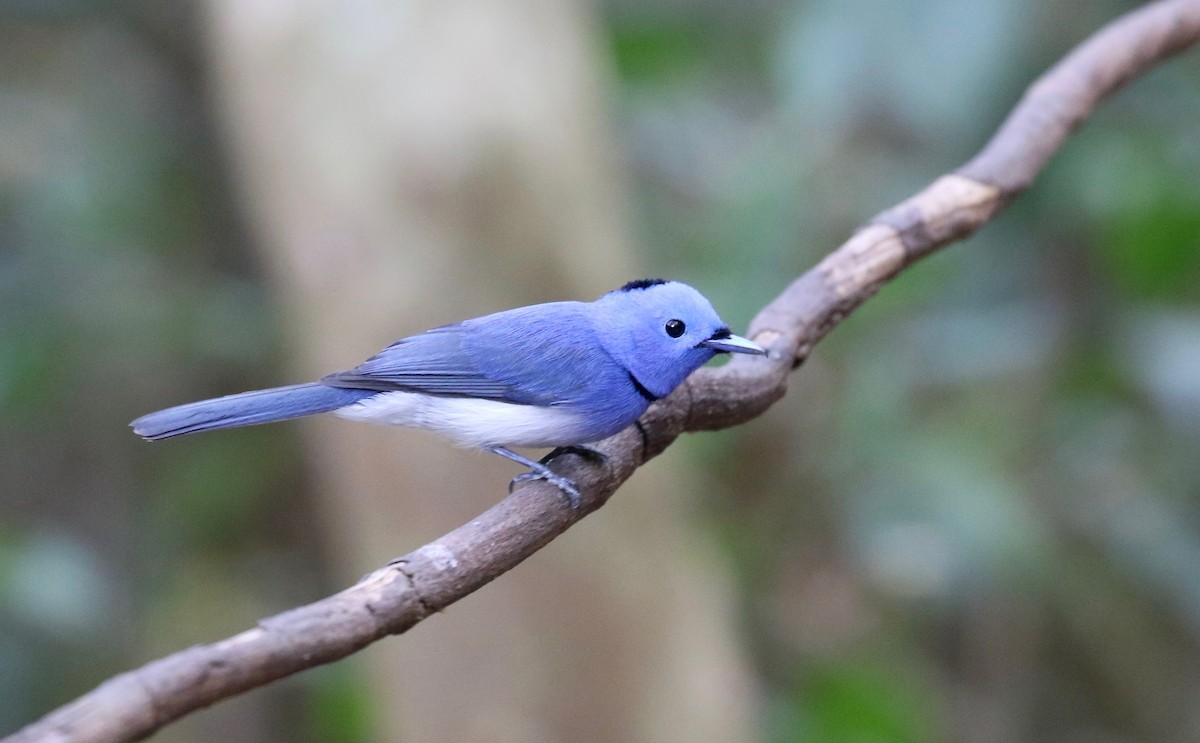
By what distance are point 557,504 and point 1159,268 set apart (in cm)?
299

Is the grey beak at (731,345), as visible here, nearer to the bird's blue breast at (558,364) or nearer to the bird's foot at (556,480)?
the bird's blue breast at (558,364)

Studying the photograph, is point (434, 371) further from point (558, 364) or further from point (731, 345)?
point (731, 345)

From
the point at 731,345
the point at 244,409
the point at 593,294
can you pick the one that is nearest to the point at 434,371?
the point at 244,409

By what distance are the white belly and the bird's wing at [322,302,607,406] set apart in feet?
0.08

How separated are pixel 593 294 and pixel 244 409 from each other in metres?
2.06

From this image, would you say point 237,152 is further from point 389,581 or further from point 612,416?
point 389,581

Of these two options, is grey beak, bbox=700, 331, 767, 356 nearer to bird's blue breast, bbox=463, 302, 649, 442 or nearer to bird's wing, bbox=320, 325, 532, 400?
bird's blue breast, bbox=463, 302, 649, 442

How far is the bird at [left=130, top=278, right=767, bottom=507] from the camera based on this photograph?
2363 millimetres

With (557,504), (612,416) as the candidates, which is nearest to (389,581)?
(557,504)

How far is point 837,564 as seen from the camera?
493 centimetres

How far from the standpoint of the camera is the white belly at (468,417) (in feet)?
7.87

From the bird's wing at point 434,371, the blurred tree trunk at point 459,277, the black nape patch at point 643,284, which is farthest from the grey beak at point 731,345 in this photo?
the blurred tree trunk at point 459,277

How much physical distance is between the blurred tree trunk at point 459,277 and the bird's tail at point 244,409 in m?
1.58

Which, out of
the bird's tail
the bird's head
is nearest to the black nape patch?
the bird's head
